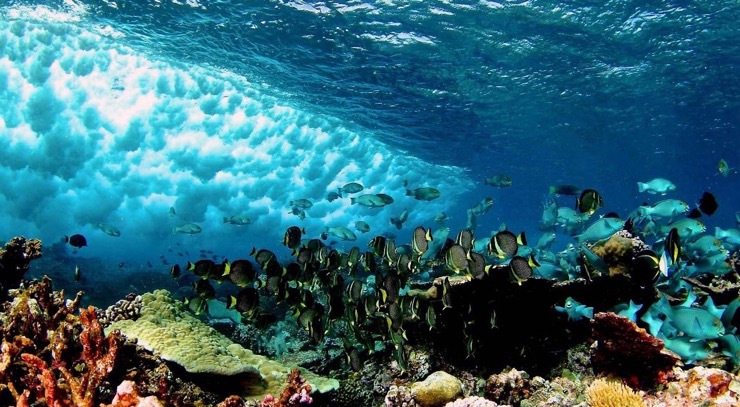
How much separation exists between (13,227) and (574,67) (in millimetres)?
94107

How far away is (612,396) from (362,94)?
21179mm

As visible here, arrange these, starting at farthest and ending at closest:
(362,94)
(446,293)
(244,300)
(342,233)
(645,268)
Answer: (362,94) < (342,233) < (446,293) < (244,300) < (645,268)

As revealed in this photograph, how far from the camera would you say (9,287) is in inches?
253

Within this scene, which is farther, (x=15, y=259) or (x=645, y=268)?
(x=15, y=259)

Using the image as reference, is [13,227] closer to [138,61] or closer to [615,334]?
[138,61]

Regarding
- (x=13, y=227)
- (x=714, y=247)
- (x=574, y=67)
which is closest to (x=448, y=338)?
(x=714, y=247)

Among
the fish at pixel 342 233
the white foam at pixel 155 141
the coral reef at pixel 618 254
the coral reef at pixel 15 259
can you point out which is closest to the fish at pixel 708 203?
the coral reef at pixel 618 254

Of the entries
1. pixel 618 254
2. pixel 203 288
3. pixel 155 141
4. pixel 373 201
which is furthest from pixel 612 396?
pixel 155 141

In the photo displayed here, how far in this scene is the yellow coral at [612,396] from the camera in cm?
412

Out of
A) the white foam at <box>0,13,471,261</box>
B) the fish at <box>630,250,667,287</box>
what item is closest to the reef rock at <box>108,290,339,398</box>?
the fish at <box>630,250,667,287</box>

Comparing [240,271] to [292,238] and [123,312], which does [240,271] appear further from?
[123,312]

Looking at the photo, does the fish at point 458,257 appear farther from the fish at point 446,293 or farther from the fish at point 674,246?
the fish at point 674,246

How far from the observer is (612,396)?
423 centimetres

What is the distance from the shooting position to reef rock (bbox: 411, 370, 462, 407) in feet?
16.4
